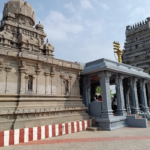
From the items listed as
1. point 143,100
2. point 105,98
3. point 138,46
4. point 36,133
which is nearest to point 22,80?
point 36,133

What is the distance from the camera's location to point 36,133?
814 cm

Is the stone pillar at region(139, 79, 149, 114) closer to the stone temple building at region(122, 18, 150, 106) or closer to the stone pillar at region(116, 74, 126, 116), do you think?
the stone pillar at region(116, 74, 126, 116)

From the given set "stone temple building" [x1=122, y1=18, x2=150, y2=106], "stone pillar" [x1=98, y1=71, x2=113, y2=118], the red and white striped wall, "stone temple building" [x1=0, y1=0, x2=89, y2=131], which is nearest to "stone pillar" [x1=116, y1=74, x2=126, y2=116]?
"stone pillar" [x1=98, y1=71, x2=113, y2=118]

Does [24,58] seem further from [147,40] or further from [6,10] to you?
[147,40]

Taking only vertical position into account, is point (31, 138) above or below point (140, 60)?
below

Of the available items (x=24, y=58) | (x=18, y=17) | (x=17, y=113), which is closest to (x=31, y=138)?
(x=17, y=113)

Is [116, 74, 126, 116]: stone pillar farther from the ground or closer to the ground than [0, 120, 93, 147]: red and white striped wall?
farther from the ground

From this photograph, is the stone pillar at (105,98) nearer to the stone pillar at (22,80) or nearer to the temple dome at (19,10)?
the stone pillar at (22,80)

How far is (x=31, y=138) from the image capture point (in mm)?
7957

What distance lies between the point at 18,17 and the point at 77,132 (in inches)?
557

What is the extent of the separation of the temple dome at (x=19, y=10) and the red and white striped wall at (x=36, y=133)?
1297cm

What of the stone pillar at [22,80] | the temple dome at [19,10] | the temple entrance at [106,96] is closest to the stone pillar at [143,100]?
the temple entrance at [106,96]

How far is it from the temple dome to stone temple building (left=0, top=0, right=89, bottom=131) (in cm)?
402

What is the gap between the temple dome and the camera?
16938 millimetres
